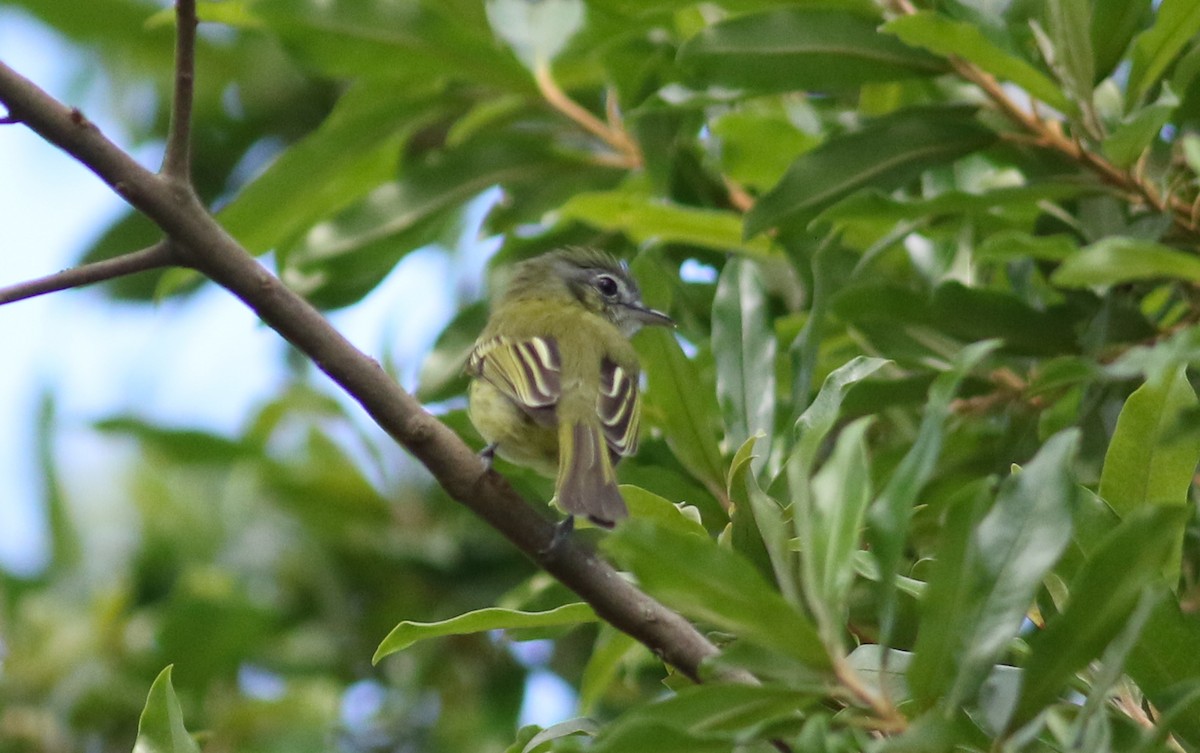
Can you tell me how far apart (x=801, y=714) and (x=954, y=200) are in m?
1.18

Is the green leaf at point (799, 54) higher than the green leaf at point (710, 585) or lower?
higher

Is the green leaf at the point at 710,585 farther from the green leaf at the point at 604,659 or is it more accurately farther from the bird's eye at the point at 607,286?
the bird's eye at the point at 607,286

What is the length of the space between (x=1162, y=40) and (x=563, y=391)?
1.29 metres

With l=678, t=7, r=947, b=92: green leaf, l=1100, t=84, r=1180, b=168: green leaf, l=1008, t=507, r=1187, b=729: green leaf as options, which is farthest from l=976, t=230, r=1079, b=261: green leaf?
l=1008, t=507, r=1187, b=729: green leaf

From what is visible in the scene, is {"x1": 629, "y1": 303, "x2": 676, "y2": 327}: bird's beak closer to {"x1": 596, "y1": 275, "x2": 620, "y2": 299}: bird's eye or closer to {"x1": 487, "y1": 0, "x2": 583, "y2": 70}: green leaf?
{"x1": 596, "y1": 275, "x2": 620, "y2": 299}: bird's eye

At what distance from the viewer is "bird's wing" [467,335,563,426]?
287cm

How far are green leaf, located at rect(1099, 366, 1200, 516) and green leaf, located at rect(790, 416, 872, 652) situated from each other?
533 millimetres

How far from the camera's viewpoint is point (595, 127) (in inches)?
137

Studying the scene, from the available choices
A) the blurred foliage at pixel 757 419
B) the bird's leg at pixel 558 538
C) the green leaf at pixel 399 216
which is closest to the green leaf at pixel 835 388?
the blurred foliage at pixel 757 419

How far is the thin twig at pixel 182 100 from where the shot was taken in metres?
1.93

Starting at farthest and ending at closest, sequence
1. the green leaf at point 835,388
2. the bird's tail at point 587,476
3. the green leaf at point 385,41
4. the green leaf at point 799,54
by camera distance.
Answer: the green leaf at point 385,41 < the green leaf at point 799,54 < the bird's tail at point 587,476 < the green leaf at point 835,388

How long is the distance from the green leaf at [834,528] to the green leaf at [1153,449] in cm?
53

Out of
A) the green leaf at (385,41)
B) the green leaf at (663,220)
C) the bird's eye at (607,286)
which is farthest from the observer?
the bird's eye at (607,286)

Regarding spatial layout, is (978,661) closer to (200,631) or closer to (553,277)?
(553,277)
